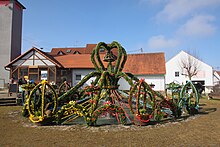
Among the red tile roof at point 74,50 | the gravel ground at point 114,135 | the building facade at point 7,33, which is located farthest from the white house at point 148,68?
the gravel ground at point 114,135

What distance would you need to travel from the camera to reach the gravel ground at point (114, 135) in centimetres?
528

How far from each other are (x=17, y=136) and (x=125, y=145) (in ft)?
11.0

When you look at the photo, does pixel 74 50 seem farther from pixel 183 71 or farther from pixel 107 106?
pixel 107 106

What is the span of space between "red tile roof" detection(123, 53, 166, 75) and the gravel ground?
2281cm

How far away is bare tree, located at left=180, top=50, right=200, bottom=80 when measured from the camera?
31.8m

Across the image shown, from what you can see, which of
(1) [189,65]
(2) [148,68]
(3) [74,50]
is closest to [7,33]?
(3) [74,50]

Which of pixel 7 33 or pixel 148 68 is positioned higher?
pixel 7 33

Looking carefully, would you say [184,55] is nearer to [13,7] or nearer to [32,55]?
[32,55]

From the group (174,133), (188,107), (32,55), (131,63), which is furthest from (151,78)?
(174,133)

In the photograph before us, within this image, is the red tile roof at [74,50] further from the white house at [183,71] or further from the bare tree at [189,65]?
the bare tree at [189,65]

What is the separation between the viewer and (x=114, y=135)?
238 inches

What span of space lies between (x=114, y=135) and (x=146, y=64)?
27.0 m

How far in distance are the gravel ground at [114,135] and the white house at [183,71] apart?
1042 inches

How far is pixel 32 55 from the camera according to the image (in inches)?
957
